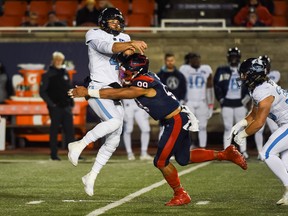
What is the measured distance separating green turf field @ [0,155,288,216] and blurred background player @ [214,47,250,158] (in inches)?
59.9

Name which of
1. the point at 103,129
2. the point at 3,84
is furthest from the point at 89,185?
A: the point at 3,84

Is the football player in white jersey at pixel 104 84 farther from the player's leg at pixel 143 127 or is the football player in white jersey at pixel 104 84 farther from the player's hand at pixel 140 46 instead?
the player's leg at pixel 143 127

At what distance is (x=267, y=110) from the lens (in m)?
9.12

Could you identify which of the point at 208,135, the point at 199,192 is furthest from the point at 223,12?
the point at 199,192

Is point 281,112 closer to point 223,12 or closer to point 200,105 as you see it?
Result: point 200,105

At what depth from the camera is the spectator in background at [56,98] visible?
15.4m

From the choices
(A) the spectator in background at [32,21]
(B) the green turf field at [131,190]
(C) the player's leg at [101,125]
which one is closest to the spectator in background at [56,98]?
(B) the green turf field at [131,190]

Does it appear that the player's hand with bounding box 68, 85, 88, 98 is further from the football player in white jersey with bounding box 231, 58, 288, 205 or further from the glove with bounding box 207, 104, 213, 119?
the glove with bounding box 207, 104, 213, 119

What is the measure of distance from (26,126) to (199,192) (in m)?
8.05

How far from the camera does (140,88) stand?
9.12 m

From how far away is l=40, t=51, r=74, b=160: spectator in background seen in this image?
50.6 ft

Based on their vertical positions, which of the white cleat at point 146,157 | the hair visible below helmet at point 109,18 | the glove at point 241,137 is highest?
the hair visible below helmet at point 109,18

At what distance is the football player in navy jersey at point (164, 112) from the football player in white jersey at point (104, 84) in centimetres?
40

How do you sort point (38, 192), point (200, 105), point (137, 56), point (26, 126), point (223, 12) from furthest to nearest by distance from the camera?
point (223, 12)
point (26, 126)
point (200, 105)
point (38, 192)
point (137, 56)
